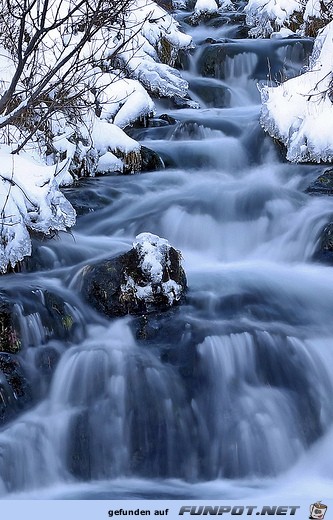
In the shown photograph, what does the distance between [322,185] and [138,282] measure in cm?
298

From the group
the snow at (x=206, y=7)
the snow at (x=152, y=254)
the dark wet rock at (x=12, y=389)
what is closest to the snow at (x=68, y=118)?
the snow at (x=152, y=254)

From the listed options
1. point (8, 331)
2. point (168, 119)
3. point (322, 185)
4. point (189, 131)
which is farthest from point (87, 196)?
point (168, 119)

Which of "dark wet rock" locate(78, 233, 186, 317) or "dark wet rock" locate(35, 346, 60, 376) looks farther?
"dark wet rock" locate(78, 233, 186, 317)

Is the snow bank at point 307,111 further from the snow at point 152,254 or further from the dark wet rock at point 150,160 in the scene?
the snow at point 152,254

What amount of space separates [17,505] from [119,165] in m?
5.33

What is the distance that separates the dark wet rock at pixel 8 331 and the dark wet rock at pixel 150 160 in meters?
3.76

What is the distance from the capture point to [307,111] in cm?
743

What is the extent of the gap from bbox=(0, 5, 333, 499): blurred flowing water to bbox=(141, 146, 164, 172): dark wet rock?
132cm

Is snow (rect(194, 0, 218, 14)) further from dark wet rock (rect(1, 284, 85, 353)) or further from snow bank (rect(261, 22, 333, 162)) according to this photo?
dark wet rock (rect(1, 284, 85, 353))

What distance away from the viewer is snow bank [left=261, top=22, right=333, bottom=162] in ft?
23.6

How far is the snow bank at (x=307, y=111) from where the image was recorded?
719 centimetres

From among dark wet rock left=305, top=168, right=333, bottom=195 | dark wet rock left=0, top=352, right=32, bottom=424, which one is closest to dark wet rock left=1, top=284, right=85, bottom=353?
dark wet rock left=0, top=352, right=32, bottom=424

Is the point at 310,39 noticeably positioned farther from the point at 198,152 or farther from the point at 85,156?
the point at 85,156

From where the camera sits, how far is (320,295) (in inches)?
202
